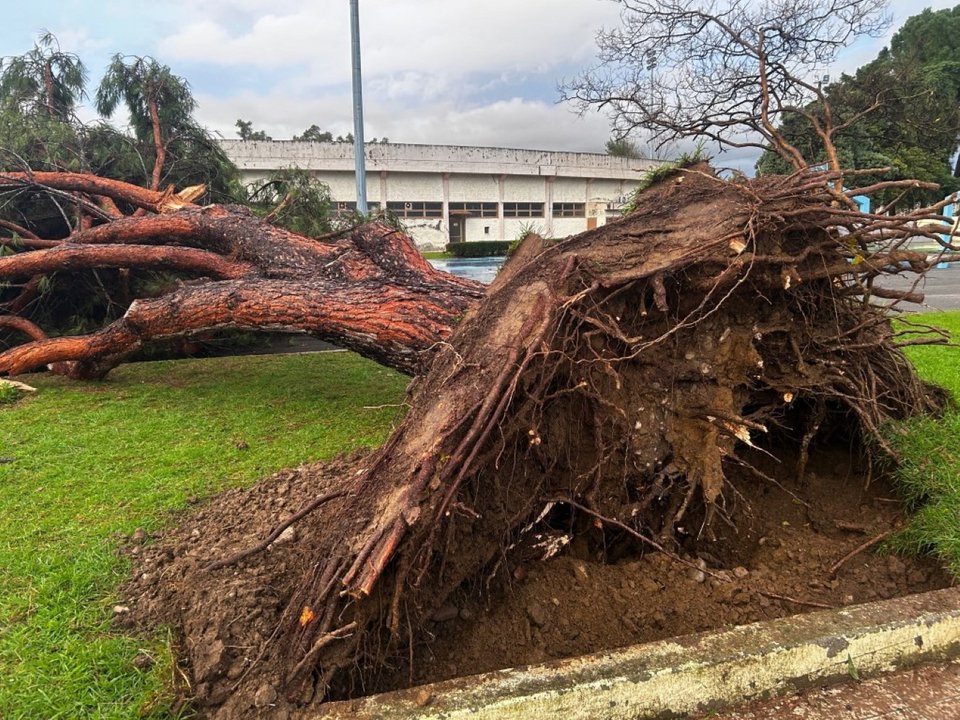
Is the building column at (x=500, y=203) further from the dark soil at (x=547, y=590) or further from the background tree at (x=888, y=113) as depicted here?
the dark soil at (x=547, y=590)

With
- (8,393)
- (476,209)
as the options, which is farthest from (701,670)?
(476,209)

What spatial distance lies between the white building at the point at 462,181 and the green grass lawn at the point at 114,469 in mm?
23733

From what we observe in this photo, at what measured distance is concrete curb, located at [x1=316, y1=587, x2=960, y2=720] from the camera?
6.15 ft

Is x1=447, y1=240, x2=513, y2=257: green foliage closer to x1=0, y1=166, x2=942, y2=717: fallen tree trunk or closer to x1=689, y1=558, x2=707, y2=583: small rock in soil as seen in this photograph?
x1=0, y1=166, x2=942, y2=717: fallen tree trunk

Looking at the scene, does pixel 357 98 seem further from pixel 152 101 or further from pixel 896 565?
pixel 896 565

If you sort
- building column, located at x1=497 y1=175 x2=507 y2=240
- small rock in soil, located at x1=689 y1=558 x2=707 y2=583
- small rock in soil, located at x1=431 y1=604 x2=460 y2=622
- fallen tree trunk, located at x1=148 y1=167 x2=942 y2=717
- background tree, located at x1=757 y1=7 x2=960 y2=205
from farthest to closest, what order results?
building column, located at x1=497 y1=175 x2=507 y2=240, background tree, located at x1=757 y1=7 x2=960 y2=205, small rock in soil, located at x1=689 y1=558 x2=707 y2=583, small rock in soil, located at x1=431 y1=604 x2=460 y2=622, fallen tree trunk, located at x1=148 y1=167 x2=942 y2=717

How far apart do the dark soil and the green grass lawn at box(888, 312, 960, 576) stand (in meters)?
0.09

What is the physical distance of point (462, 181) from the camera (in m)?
33.9

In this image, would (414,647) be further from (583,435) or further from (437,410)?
(583,435)

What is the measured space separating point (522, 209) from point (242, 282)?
32.5m

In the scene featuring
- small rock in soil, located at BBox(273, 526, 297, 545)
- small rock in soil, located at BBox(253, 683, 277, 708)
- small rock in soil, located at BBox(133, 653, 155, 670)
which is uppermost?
small rock in soil, located at BBox(273, 526, 297, 545)

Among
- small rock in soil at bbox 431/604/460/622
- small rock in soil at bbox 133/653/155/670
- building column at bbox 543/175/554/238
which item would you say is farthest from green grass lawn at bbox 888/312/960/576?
building column at bbox 543/175/554/238

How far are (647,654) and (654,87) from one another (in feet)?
17.1

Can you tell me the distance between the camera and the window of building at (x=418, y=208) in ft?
107
